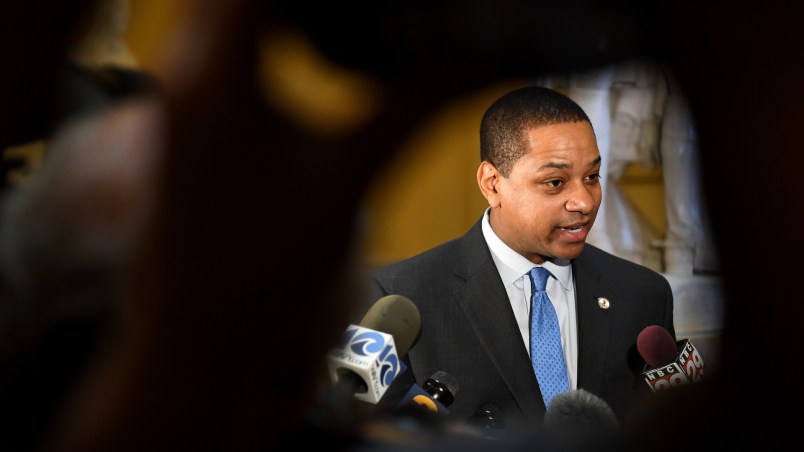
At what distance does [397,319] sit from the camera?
102 centimetres

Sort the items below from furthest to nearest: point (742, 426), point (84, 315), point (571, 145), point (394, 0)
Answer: point (571, 145), point (84, 315), point (742, 426), point (394, 0)

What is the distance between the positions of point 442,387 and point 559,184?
1.04 ft

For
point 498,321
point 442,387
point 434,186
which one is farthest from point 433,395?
point 434,186

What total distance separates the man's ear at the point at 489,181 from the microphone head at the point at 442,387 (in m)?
0.25

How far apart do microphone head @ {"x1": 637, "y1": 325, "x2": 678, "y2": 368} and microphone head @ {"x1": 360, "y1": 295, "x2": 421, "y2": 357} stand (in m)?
0.32

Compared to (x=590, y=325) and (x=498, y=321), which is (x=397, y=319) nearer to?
(x=498, y=321)

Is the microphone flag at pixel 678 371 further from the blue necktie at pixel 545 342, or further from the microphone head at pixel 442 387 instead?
the microphone head at pixel 442 387

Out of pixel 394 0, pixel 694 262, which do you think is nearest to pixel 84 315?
pixel 394 0

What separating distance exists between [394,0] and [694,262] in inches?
29.0

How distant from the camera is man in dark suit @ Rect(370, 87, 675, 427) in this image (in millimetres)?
1030

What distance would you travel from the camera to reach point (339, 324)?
623 millimetres

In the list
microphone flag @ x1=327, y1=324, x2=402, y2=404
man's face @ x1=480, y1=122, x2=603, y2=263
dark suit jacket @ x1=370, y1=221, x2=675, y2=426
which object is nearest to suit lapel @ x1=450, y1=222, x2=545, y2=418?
dark suit jacket @ x1=370, y1=221, x2=675, y2=426

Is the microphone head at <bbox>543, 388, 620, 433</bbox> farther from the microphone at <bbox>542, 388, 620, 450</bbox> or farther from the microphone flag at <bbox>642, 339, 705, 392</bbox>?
Answer: the microphone flag at <bbox>642, 339, 705, 392</bbox>

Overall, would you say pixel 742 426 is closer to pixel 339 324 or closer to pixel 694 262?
pixel 339 324
